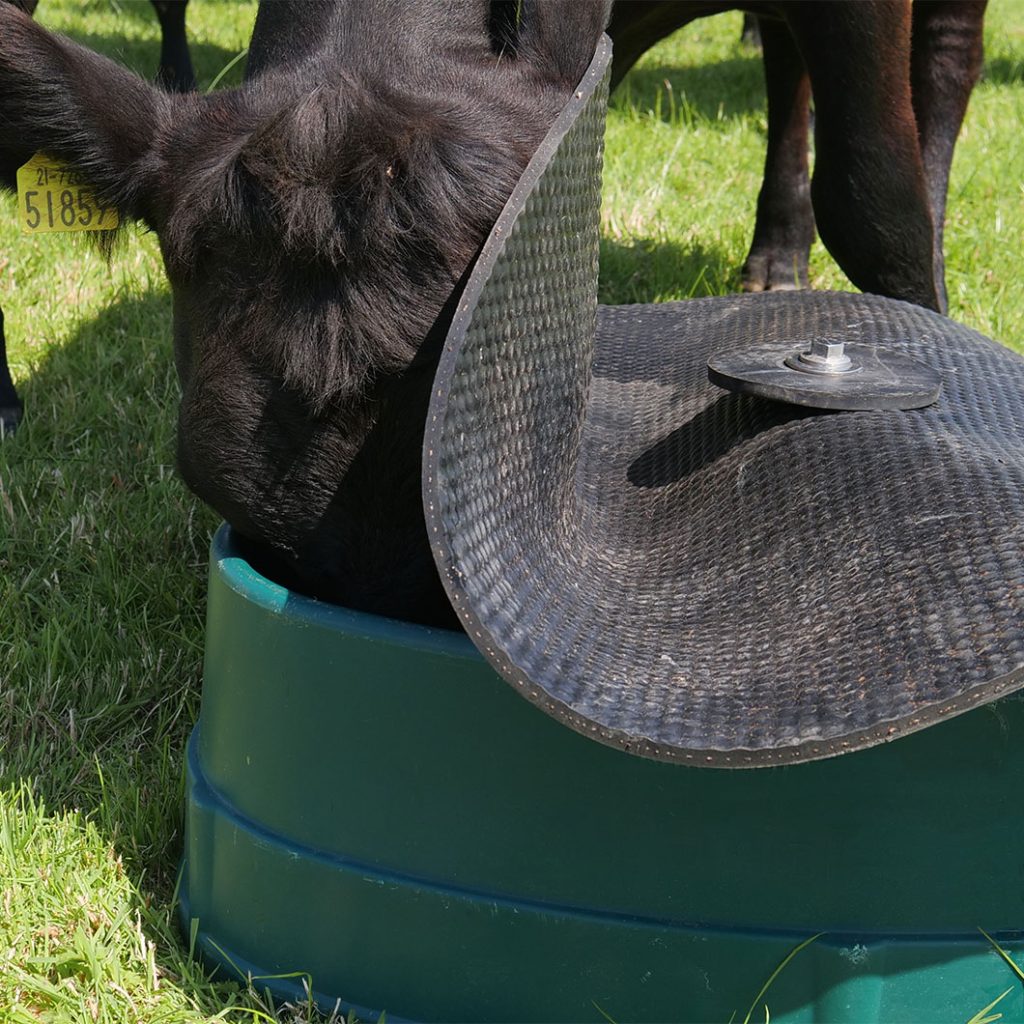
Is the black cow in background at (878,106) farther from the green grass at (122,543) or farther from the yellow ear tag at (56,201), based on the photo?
the yellow ear tag at (56,201)

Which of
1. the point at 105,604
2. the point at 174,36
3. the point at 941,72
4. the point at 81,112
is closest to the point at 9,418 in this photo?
the point at 105,604

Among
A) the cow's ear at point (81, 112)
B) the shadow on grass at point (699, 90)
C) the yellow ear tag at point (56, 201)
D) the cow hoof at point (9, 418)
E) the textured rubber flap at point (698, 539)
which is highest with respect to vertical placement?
the cow's ear at point (81, 112)

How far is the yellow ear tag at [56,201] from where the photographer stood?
6.20ft

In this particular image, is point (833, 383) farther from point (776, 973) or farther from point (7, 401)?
point (7, 401)

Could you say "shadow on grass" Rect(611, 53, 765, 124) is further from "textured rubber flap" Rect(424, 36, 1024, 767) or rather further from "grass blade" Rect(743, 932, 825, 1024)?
"grass blade" Rect(743, 932, 825, 1024)

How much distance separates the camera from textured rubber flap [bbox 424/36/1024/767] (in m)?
1.37

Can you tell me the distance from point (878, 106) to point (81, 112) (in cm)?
172

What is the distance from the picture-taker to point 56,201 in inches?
76.5

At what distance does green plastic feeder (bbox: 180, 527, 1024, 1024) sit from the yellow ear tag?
59cm

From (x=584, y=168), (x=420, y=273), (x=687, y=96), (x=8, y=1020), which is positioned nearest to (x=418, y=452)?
(x=420, y=273)

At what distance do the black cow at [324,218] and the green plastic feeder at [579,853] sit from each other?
Answer: 16cm

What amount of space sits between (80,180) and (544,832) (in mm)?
1041

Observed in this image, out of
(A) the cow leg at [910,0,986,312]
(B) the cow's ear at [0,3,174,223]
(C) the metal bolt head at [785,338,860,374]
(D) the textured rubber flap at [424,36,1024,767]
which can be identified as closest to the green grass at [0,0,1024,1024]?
(B) the cow's ear at [0,3,174,223]

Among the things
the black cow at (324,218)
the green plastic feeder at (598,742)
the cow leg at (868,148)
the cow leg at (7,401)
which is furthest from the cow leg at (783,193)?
the green plastic feeder at (598,742)
